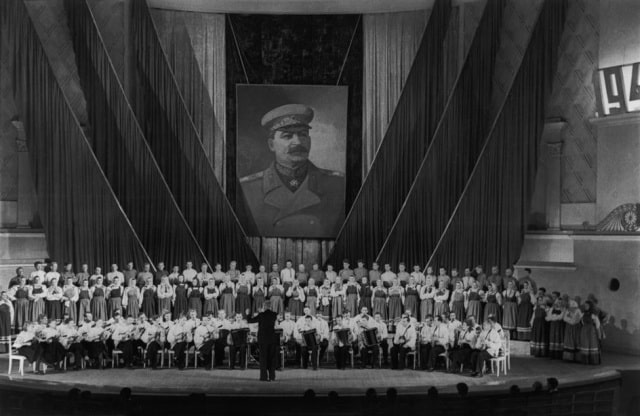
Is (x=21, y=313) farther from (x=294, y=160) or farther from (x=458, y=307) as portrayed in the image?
(x=294, y=160)

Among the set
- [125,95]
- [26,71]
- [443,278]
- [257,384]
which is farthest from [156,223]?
[257,384]

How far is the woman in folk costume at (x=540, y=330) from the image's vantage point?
52.6 feet

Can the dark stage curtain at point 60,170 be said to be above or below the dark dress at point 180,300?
above

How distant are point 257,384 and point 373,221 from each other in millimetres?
9515

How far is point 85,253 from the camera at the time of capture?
19.9m

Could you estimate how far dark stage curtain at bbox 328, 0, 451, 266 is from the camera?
853 inches

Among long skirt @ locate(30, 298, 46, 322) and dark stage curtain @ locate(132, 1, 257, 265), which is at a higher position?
dark stage curtain @ locate(132, 1, 257, 265)

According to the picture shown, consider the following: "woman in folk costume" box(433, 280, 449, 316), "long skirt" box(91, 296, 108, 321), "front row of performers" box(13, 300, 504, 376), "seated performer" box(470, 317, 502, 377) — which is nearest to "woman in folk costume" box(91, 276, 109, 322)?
"long skirt" box(91, 296, 108, 321)

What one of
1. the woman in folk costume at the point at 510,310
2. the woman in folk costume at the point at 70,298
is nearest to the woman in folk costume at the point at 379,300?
the woman in folk costume at the point at 510,310

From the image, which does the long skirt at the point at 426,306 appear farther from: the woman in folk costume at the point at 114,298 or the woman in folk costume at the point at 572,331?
the woman in folk costume at the point at 114,298

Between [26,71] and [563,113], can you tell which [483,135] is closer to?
[563,113]

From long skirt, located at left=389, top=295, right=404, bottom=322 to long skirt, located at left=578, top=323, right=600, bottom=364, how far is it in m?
4.17

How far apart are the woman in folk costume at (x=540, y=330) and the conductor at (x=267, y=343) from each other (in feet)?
17.3

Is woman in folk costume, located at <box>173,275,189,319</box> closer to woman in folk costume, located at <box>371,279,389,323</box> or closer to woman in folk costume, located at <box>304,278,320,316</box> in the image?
woman in folk costume, located at <box>304,278,320,316</box>
